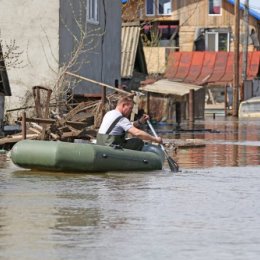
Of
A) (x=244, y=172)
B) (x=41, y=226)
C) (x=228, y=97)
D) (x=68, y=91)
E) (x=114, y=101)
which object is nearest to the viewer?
(x=41, y=226)

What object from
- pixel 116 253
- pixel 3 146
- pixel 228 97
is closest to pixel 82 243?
pixel 116 253

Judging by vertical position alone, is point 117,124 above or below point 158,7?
below

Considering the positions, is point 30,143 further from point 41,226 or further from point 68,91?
point 68,91

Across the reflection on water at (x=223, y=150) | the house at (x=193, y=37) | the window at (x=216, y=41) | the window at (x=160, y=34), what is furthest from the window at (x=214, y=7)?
the reflection on water at (x=223, y=150)

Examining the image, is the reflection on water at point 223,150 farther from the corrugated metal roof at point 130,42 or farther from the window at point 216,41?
the window at point 216,41

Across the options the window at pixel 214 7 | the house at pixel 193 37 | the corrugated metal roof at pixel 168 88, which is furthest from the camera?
the window at pixel 214 7

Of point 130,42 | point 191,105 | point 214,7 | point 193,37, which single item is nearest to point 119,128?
point 191,105

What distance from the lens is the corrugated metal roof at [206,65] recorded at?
60.3 m

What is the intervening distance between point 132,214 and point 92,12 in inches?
818

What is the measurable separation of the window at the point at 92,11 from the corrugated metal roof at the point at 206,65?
2700 cm

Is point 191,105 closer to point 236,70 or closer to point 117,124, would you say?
point 236,70

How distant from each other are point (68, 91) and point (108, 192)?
12.9 meters

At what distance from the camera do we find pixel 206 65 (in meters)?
61.3

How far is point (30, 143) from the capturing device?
1747cm
